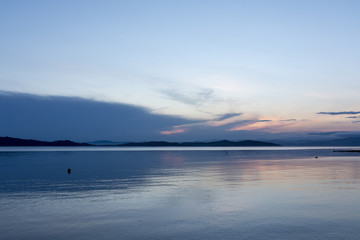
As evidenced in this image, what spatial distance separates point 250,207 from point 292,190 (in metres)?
10.5

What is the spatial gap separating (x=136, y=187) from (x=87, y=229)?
16.3m

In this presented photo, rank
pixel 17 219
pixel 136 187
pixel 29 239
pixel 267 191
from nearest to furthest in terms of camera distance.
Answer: pixel 29 239
pixel 17 219
pixel 267 191
pixel 136 187

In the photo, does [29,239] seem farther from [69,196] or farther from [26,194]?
[26,194]

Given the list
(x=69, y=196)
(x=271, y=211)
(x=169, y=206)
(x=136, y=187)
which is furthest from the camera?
(x=136, y=187)

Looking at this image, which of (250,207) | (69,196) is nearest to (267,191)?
(250,207)

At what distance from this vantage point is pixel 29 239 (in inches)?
628

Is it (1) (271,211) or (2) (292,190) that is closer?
(1) (271,211)

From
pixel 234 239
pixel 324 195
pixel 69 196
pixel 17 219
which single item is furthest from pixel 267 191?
pixel 17 219

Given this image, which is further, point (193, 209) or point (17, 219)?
point (193, 209)

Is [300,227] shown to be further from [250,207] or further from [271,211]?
[250,207]

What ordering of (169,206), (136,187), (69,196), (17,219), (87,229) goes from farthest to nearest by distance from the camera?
1. (136,187)
2. (69,196)
3. (169,206)
4. (17,219)
5. (87,229)

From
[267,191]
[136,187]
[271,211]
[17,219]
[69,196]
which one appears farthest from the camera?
[136,187]

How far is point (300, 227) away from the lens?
18.2 m

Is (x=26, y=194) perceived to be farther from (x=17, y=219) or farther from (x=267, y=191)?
(x=267, y=191)
